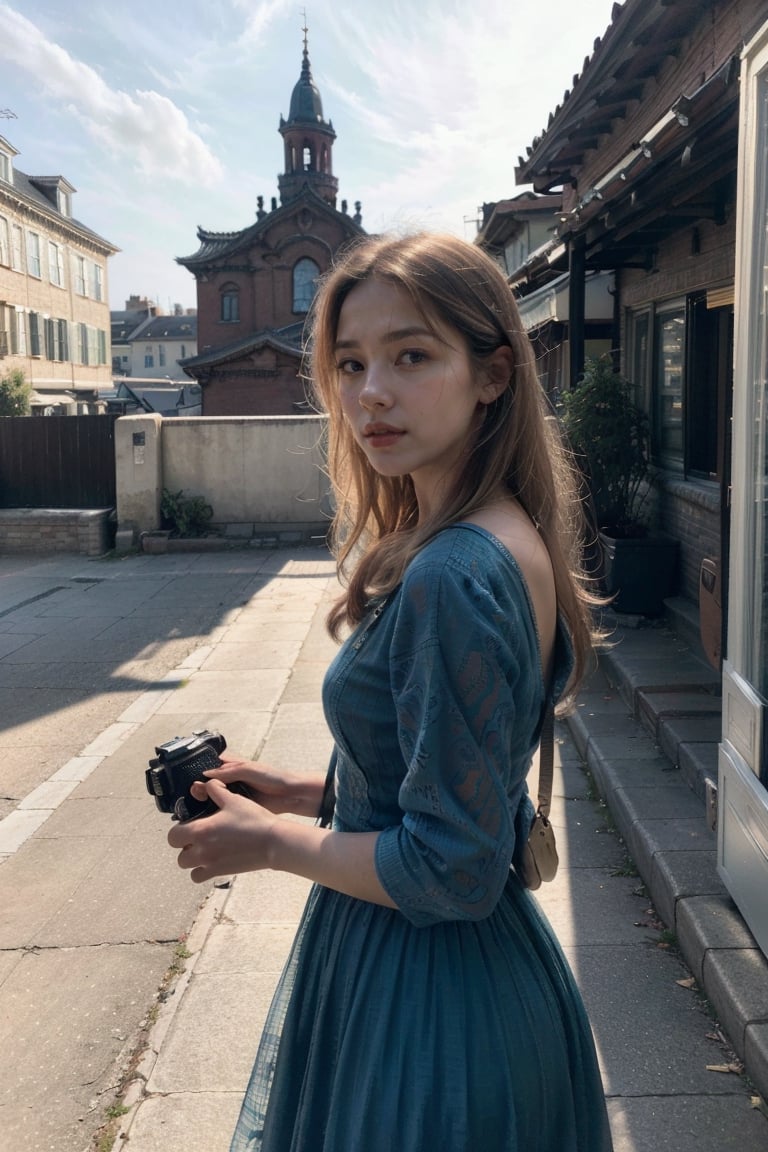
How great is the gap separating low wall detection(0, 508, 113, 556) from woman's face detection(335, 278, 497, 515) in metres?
13.4

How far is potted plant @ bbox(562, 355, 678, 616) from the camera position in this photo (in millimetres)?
7953

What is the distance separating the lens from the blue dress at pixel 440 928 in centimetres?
121

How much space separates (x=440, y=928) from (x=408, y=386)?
745 mm

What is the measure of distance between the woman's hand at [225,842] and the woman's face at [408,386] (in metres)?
0.52

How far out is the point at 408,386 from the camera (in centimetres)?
142

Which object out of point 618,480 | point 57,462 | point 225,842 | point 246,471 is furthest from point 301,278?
point 225,842

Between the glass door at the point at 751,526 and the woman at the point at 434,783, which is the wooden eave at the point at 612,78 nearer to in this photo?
the glass door at the point at 751,526

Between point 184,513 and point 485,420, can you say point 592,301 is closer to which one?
point 184,513

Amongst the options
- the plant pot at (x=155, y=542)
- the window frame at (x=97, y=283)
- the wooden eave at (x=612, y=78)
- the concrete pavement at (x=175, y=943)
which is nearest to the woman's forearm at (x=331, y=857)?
the concrete pavement at (x=175, y=943)

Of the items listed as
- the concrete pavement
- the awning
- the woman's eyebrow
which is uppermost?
the awning

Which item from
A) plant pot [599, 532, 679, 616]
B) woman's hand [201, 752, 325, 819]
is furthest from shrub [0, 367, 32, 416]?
woman's hand [201, 752, 325, 819]

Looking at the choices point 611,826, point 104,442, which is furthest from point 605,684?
point 104,442

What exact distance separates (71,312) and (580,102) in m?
37.9

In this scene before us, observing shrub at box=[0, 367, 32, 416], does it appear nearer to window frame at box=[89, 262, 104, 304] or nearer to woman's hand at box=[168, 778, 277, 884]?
window frame at box=[89, 262, 104, 304]
